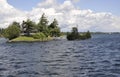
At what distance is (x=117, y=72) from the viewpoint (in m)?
50.4

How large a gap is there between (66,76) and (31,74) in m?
6.09

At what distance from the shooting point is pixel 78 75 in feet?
155

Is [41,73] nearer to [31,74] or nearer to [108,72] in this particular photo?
[31,74]

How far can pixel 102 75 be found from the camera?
4784 centimetres

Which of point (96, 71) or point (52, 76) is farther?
point (96, 71)

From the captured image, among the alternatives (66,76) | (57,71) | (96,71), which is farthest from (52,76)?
(96,71)

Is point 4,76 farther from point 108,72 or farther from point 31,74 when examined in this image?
point 108,72

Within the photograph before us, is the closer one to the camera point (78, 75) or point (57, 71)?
point (78, 75)

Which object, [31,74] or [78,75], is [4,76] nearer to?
[31,74]

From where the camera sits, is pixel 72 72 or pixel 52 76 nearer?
pixel 52 76

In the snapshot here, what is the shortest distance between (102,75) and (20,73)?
45.2 feet

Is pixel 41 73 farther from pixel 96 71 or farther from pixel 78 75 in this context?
pixel 96 71

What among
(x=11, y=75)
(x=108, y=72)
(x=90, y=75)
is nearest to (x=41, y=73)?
(x=11, y=75)

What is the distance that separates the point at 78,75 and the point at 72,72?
136 inches
